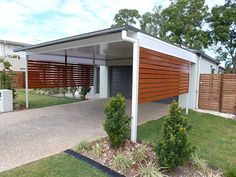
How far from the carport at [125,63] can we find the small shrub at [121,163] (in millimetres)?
1143

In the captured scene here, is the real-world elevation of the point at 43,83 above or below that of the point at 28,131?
above

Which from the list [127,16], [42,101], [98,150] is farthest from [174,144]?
[127,16]

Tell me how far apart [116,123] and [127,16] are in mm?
21879

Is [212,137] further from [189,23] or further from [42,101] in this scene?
[189,23]

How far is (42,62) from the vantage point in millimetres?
9422

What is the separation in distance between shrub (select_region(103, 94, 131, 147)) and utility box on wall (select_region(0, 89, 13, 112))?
5769 millimetres

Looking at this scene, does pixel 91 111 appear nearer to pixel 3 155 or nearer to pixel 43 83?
pixel 43 83

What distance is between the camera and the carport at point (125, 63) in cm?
473

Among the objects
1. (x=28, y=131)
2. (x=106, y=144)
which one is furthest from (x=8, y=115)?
(x=106, y=144)

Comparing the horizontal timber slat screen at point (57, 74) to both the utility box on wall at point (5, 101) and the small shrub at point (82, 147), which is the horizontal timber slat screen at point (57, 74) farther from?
the small shrub at point (82, 147)

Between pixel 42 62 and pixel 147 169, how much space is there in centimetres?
796

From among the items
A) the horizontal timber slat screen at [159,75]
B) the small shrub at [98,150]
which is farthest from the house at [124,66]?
the small shrub at [98,150]

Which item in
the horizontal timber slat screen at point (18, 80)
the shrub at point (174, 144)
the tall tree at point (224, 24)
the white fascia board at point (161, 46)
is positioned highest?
the tall tree at point (224, 24)

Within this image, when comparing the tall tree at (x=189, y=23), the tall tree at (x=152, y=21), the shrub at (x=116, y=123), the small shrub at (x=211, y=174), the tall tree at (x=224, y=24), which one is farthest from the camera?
the tall tree at (x=152, y=21)
